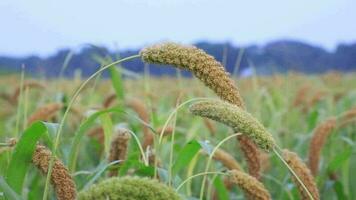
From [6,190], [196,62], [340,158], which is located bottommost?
[340,158]

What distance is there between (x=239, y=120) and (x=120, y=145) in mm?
645

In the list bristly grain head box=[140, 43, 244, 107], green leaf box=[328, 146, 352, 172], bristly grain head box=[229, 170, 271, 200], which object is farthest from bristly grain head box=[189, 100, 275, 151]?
green leaf box=[328, 146, 352, 172]

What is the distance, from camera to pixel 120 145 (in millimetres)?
1834

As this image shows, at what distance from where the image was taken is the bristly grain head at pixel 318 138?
2.40 metres

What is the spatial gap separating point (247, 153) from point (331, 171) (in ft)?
4.37

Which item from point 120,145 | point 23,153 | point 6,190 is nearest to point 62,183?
point 6,190

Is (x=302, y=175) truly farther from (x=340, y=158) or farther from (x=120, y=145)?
(x=340, y=158)

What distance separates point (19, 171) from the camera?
162 cm

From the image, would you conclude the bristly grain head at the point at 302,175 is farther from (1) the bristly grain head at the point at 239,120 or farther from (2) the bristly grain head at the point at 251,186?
(1) the bristly grain head at the point at 239,120

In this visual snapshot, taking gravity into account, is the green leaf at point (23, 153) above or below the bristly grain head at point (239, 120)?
below

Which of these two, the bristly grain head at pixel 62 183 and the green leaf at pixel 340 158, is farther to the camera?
the green leaf at pixel 340 158

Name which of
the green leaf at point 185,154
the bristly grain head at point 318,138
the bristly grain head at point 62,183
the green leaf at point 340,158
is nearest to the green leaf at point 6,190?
the bristly grain head at point 62,183

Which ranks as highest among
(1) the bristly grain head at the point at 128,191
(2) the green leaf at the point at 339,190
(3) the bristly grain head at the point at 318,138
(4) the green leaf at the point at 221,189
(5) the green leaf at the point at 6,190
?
(1) the bristly grain head at the point at 128,191

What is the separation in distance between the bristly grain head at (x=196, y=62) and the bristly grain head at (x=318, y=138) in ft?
3.63
